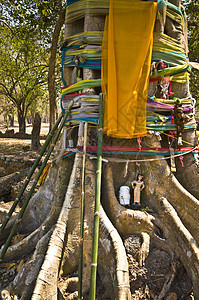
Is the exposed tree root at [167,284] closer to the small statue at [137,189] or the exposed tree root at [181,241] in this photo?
the exposed tree root at [181,241]

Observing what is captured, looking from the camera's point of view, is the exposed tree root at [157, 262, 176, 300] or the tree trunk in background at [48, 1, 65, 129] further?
the tree trunk in background at [48, 1, 65, 129]

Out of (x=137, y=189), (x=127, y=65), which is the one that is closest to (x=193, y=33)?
(x=127, y=65)

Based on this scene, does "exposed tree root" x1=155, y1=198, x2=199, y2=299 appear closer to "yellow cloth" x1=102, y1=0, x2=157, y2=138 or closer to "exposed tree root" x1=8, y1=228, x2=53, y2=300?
Answer: "yellow cloth" x1=102, y1=0, x2=157, y2=138

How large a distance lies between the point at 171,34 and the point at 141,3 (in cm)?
94

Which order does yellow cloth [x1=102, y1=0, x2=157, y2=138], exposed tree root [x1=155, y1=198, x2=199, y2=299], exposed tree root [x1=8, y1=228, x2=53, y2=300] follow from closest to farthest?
exposed tree root [x1=8, y1=228, x2=53, y2=300] → exposed tree root [x1=155, y1=198, x2=199, y2=299] → yellow cloth [x1=102, y1=0, x2=157, y2=138]

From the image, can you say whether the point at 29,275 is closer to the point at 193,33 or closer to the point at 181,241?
the point at 181,241

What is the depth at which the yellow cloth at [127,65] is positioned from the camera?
12.3 ft

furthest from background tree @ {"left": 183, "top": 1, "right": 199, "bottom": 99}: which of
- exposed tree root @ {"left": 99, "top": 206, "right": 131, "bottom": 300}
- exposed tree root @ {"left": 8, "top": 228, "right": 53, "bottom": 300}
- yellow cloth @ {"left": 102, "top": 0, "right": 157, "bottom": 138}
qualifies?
exposed tree root @ {"left": 8, "top": 228, "right": 53, "bottom": 300}

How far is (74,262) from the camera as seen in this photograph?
347 centimetres

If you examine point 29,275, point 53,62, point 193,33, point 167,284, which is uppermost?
point 193,33

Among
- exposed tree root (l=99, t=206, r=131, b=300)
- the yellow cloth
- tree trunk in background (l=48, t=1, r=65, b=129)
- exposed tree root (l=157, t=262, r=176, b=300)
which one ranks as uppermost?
tree trunk in background (l=48, t=1, r=65, b=129)

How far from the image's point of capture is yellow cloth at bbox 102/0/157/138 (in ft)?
12.3

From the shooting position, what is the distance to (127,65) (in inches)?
151

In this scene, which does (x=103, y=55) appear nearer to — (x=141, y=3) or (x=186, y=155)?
(x=141, y=3)
